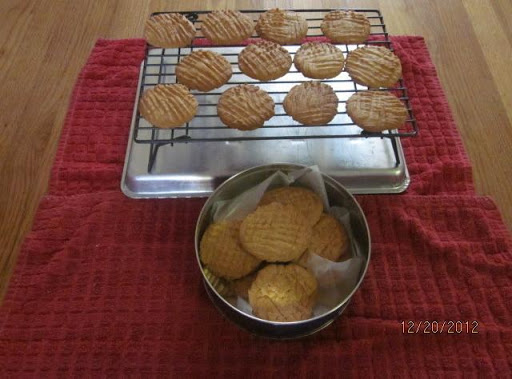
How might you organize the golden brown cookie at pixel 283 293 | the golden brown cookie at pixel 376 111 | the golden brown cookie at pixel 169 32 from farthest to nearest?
the golden brown cookie at pixel 169 32, the golden brown cookie at pixel 376 111, the golden brown cookie at pixel 283 293

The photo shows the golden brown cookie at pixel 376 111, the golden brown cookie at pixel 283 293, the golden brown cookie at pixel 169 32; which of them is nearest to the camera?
the golden brown cookie at pixel 283 293

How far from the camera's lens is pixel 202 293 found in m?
0.74

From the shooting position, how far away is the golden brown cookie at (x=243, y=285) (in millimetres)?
696

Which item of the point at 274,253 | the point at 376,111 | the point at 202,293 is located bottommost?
the point at 202,293

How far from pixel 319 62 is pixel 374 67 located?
11 cm

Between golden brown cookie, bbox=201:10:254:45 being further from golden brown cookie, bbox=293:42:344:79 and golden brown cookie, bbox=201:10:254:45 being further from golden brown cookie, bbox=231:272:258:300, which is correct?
golden brown cookie, bbox=231:272:258:300

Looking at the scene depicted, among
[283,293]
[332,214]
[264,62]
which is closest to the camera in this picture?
[283,293]

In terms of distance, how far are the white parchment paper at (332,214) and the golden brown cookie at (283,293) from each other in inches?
1.0

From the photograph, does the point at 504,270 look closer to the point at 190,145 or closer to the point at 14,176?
the point at 190,145

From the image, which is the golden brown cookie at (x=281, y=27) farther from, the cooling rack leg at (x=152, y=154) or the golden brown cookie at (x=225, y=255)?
the golden brown cookie at (x=225, y=255)
